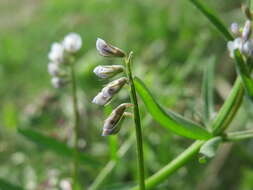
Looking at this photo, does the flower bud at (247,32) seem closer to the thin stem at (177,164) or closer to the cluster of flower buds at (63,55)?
the thin stem at (177,164)

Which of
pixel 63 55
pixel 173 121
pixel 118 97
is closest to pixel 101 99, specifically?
pixel 173 121

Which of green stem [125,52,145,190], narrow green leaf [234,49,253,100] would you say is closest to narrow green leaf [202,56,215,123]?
narrow green leaf [234,49,253,100]

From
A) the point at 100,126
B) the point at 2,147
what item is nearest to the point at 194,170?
the point at 100,126


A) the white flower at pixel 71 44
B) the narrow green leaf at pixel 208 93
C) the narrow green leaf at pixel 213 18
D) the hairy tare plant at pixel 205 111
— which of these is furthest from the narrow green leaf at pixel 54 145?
the narrow green leaf at pixel 213 18

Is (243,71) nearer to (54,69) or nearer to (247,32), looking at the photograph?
(247,32)

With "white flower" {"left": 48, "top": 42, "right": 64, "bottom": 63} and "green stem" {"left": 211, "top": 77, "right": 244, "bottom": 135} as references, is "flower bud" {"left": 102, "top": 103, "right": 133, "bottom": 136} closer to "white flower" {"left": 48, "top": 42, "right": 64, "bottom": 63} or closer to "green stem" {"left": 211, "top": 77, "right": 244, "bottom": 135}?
"green stem" {"left": 211, "top": 77, "right": 244, "bottom": 135}

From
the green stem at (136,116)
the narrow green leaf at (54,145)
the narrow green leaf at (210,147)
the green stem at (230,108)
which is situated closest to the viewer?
the green stem at (136,116)
